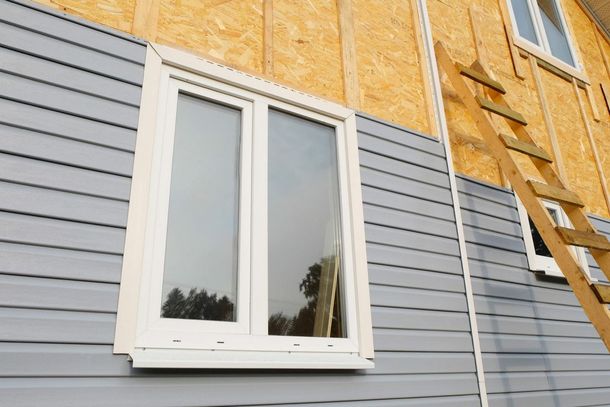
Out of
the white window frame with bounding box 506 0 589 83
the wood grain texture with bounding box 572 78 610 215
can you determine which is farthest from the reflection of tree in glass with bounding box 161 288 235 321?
the wood grain texture with bounding box 572 78 610 215

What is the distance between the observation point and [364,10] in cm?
416

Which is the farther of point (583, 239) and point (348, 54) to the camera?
point (348, 54)

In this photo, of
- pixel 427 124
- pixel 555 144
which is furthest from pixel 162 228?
pixel 555 144

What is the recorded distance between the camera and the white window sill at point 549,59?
18.7ft

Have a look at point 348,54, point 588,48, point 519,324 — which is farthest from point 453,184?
point 588,48

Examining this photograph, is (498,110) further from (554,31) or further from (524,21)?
(554,31)

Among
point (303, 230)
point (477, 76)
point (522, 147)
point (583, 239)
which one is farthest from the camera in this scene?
point (477, 76)

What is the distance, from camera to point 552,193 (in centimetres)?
351

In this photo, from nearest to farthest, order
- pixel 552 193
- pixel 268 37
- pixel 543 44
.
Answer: pixel 268 37 < pixel 552 193 < pixel 543 44

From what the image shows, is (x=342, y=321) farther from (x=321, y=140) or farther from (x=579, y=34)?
(x=579, y=34)

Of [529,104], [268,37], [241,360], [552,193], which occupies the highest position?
[529,104]

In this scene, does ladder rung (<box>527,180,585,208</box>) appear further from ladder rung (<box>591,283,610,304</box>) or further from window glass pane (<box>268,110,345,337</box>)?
window glass pane (<box>268,110,345,337</box>)

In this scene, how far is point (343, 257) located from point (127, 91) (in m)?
1.69

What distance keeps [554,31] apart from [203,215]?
6.53 metres
